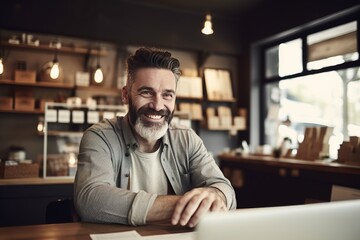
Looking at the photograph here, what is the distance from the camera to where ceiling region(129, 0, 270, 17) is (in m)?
4.89

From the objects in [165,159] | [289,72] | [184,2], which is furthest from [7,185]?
[289,72]

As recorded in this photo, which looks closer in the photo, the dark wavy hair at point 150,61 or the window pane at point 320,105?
the dark wavy hair at point 150,61

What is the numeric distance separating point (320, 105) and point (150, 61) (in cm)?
339

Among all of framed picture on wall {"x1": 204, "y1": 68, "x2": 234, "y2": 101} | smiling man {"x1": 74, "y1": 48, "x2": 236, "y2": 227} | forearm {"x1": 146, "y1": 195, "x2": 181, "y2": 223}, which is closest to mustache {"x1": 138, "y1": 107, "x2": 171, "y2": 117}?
smiling man {"x1": 74, "y1": 48, "x2": 236, "y2": 227}

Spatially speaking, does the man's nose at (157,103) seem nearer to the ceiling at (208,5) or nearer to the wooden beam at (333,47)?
the wooden beam at (333,47)

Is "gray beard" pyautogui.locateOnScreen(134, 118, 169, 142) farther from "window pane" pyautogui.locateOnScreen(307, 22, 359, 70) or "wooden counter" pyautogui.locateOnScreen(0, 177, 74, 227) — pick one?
"window pane" pyautogui.locateOnScreen(307, 22, 359, 70)

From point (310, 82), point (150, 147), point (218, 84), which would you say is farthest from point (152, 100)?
point (218, 84)

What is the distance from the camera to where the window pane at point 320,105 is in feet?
12.7

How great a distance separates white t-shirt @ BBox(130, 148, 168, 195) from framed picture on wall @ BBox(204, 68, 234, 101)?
368 cm

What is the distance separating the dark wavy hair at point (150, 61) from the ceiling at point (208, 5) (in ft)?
11.7

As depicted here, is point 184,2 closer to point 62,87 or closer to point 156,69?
point 62,87

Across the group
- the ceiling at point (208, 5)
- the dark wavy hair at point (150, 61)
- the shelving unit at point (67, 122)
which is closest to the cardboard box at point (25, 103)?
the shelving unit at point (67, 122)

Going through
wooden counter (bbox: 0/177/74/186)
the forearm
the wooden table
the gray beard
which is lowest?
wooden counter (bbox: 0/177/74/186)

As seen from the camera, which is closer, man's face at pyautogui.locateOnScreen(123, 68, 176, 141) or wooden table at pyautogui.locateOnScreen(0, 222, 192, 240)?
wooden table at pyautogui.locateOnScreen(0, 222, 192, 240)
